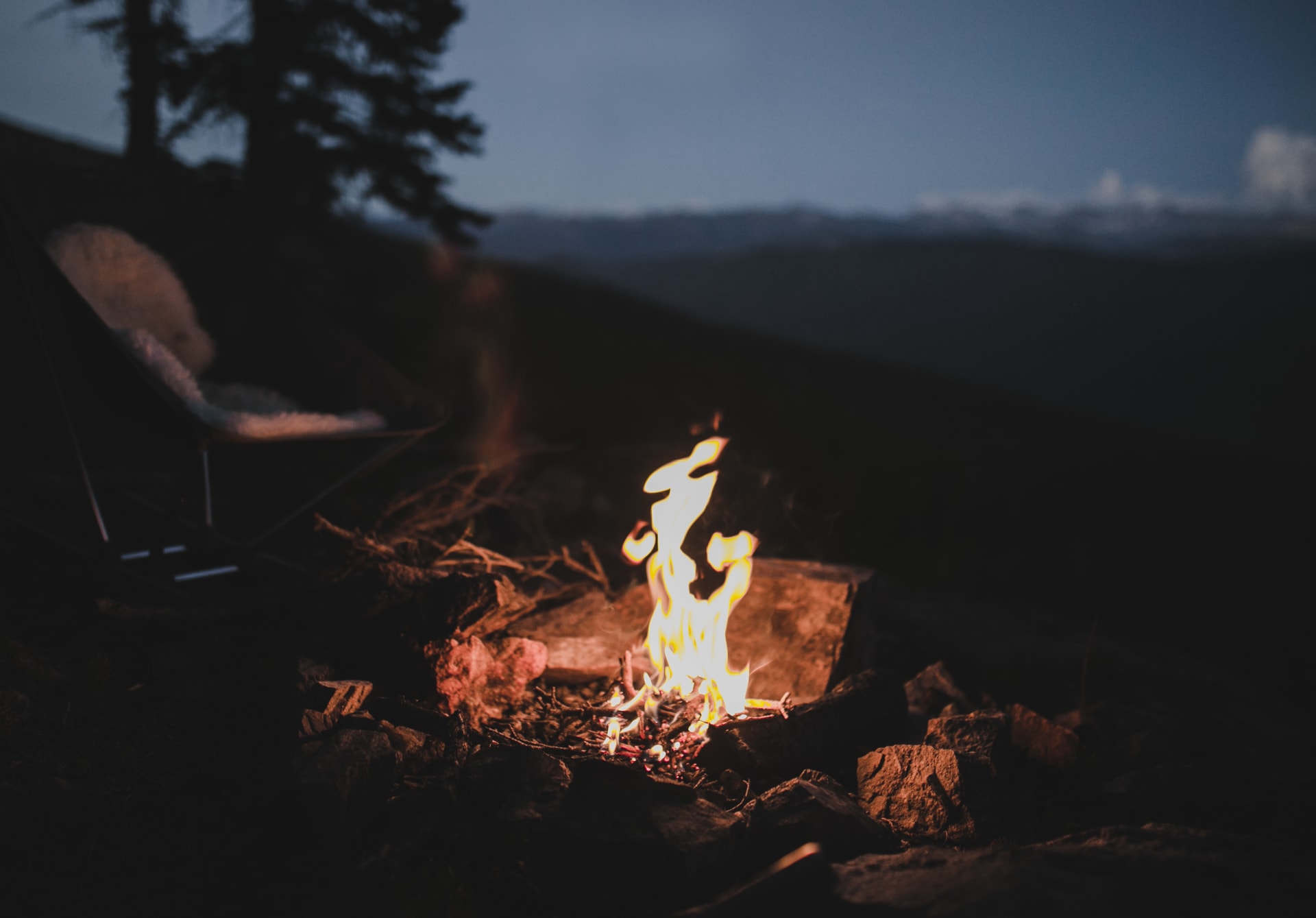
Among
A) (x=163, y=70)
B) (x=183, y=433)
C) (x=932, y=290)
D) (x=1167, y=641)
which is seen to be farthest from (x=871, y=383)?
(x=932, y=290)

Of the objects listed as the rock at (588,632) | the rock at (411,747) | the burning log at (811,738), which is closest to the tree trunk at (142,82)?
the rock at (588,632)

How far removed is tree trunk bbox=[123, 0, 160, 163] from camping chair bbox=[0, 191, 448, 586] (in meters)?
1.77

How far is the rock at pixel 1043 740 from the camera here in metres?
2.13

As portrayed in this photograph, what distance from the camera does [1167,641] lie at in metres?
3.83

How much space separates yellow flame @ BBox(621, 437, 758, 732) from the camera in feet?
7.00

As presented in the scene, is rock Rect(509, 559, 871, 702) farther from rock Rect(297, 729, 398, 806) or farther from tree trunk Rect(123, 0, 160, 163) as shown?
tree trunk Rect(123, 0, 160, 163)

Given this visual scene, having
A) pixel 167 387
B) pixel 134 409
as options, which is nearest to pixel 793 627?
pixel 167 387

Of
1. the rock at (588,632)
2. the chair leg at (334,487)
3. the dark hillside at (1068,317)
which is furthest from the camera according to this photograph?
the dark hillside at (1068,317)

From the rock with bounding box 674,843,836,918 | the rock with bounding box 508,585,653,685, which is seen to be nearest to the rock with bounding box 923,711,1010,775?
the rock with bounding box 674,843,836,918

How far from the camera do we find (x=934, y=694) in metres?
2.38

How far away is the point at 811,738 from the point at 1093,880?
0.76 metres

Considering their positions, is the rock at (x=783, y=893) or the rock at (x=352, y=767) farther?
the rock at (x=352, y=767)

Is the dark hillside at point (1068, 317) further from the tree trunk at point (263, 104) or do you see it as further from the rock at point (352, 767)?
the rock at point (352, 767)

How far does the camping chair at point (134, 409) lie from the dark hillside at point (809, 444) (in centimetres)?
42
